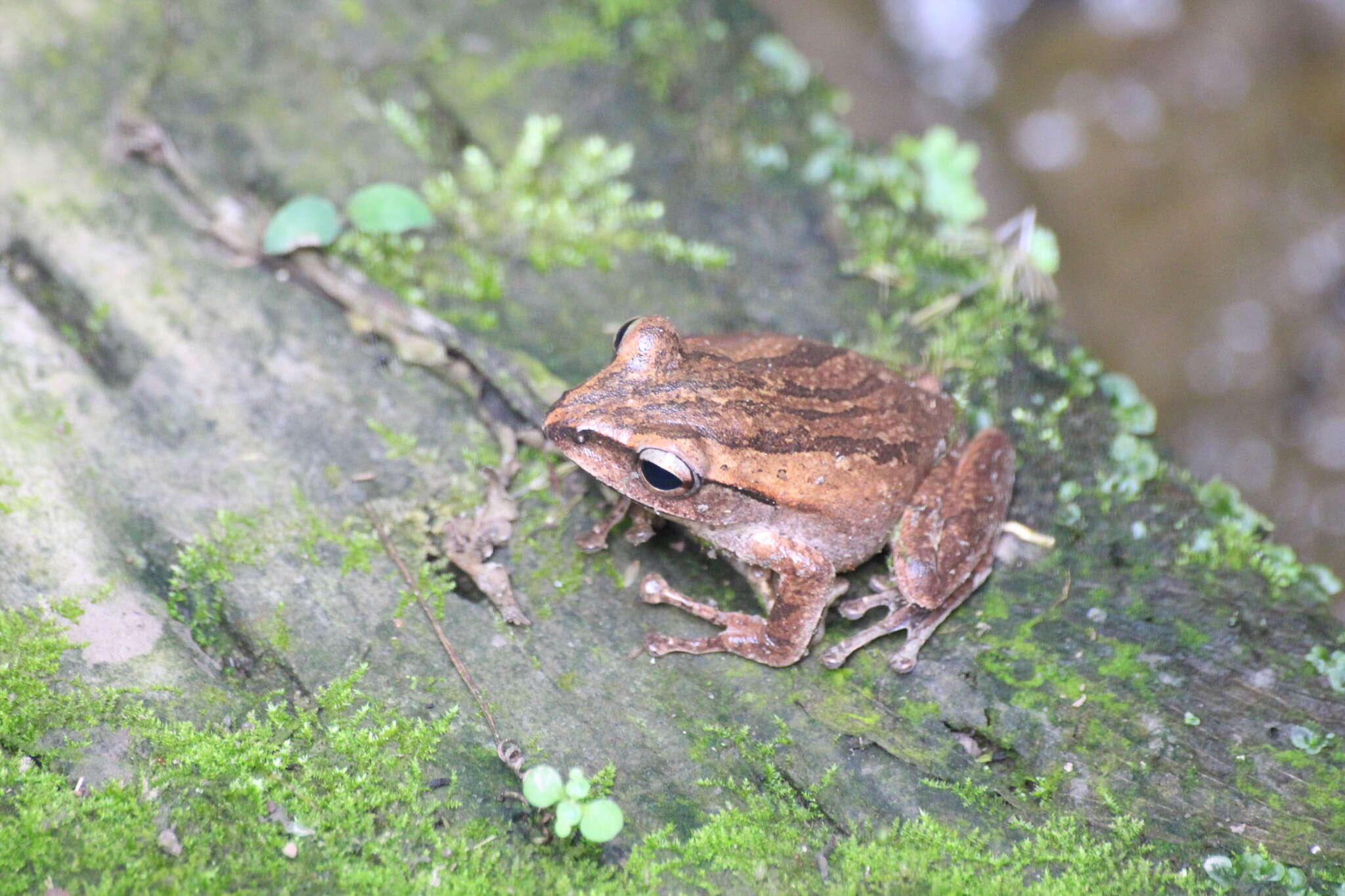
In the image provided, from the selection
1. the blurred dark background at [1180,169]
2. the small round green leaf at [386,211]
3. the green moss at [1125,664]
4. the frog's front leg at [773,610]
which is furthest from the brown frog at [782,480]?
the blurred dark background at [1180,169]

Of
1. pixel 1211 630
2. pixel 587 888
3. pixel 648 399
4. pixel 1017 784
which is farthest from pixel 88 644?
pixel 1211 630

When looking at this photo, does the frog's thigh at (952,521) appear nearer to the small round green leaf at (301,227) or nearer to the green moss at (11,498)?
the small round green leaf at (301,227)

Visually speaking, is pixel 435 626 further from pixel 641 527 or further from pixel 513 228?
pixel 513 228

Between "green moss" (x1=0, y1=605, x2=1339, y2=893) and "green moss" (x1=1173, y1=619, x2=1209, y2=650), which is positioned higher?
"green moss" (x1=1173, y1=619, x2=1209, y2=650)

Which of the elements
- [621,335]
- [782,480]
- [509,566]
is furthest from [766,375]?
[509,566]

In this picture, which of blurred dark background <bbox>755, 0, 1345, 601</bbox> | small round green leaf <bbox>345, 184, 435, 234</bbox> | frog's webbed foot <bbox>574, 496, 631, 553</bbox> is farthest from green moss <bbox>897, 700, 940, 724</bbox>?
blurred dark background <bbox>755, 0, 1345, 601</bbox>

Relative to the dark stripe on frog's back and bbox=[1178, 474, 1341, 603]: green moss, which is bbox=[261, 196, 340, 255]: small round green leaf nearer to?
the dark stripe on frog's back
